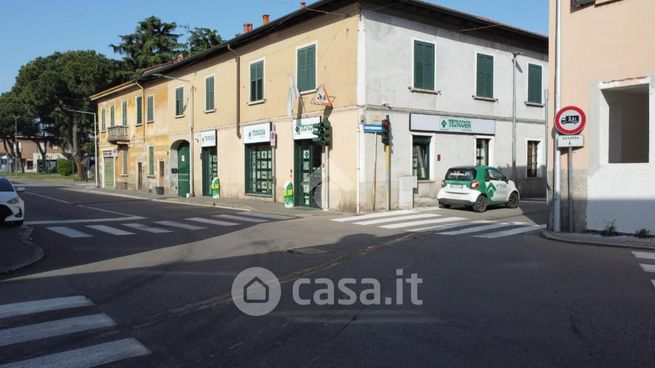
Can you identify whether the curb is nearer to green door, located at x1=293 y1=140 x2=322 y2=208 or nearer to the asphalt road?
the asphalt road

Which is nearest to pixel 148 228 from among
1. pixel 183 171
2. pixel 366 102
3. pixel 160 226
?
pixel 160 226

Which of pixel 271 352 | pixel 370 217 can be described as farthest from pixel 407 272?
pixel 370 217

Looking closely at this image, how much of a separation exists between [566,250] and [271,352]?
758 centimetres

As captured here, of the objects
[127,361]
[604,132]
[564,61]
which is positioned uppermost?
[564,61]

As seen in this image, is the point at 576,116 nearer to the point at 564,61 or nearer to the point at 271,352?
the point at 564,61

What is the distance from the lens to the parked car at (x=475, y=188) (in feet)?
58.2

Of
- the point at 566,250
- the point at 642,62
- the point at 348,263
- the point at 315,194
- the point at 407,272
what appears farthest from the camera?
the point at 315,194

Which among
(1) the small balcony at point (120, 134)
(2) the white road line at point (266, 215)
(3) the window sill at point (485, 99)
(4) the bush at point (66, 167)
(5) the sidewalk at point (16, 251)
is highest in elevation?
(3) the window sill at point (485, 99)

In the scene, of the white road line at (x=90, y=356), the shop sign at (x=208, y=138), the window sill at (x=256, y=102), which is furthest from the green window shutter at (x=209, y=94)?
the white road line at (x=90, y=356)

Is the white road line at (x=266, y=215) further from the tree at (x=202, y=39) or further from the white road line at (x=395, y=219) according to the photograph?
the tree at (x=202, y=39)

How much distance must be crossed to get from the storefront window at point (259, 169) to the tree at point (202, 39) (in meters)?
30.1

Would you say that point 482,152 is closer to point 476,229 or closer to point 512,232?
point 476,229

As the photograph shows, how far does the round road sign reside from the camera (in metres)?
11.8

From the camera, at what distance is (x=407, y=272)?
8.05m
